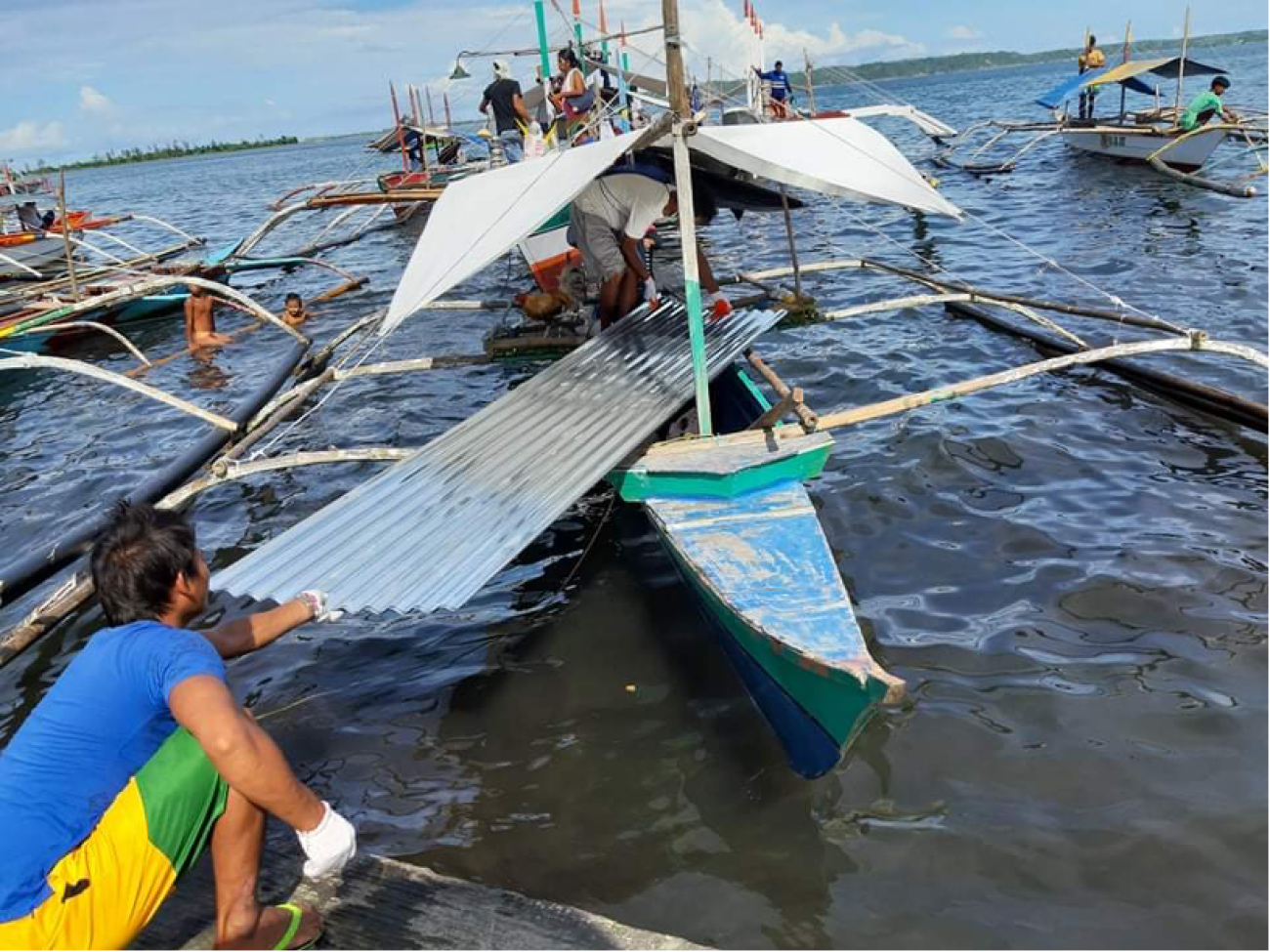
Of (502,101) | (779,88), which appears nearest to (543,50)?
(502,101)

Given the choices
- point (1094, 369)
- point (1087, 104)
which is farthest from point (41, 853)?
point (1087, 104)

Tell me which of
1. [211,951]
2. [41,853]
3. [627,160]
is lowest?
[211,951]

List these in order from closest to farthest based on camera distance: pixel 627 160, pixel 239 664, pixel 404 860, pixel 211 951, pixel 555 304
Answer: pixel 211 951, pixel 404 860, pixel 239 664, pixel 627 160, pixel 555 304

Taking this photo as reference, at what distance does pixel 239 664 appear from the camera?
5.65 m

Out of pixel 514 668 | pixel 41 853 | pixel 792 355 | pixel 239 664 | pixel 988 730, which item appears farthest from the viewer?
pixel 792 355

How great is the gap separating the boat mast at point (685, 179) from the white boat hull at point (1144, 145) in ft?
54.0

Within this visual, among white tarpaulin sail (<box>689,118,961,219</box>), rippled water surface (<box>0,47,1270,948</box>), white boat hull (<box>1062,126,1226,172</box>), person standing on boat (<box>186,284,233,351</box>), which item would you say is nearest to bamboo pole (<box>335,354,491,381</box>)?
rippled water surface (<box>0,47,1270,948</box>)

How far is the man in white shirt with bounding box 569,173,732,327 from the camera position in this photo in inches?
312

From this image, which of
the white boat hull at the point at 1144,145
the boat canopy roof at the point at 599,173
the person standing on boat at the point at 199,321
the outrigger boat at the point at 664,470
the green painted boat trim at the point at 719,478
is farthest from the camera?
the white boat hull at the point at 1144,145

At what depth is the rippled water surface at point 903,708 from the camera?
3451mm

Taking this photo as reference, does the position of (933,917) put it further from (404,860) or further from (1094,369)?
(1094,369)

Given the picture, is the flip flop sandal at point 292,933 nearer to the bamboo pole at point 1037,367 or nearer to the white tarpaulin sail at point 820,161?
the bamboo pole at point 1037,367

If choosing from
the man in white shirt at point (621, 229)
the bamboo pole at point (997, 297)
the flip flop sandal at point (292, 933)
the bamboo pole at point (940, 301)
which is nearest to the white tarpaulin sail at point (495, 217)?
the man in white shirt at point (621, 229)

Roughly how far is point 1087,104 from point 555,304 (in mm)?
22902
